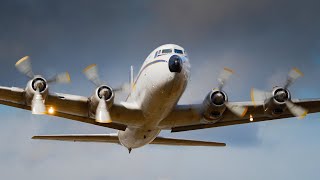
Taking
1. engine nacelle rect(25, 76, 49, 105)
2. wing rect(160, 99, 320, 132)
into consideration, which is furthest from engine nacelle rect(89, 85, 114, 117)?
wing rect(160, 99, 320, 132)

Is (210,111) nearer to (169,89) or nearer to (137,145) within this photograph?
(169,89)

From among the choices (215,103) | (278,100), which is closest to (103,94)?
(215,103)

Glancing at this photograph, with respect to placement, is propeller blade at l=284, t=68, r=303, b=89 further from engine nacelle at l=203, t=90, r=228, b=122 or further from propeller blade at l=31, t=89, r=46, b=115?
propeller blade at l=31, t=89, r=46, b=115

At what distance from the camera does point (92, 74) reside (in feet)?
98.5

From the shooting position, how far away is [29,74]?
29.4 m

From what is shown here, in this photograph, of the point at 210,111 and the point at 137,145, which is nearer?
the point at 210,111

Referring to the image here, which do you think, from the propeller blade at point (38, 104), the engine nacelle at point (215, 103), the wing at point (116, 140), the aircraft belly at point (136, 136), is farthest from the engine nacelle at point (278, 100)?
the propeller blade at point (38, 104)

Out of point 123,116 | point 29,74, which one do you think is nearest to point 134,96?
point 123,116

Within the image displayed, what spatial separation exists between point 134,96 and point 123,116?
147 centimetres

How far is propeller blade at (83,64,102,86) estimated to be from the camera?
98.1 feet

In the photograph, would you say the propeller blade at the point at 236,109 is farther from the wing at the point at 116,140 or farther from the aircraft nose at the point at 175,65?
the aircraft nose at the point at 175,65

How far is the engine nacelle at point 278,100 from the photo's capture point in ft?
100.0

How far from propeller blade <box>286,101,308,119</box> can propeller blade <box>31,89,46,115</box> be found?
1452cm

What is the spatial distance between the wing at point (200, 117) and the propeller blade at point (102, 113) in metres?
4.35
